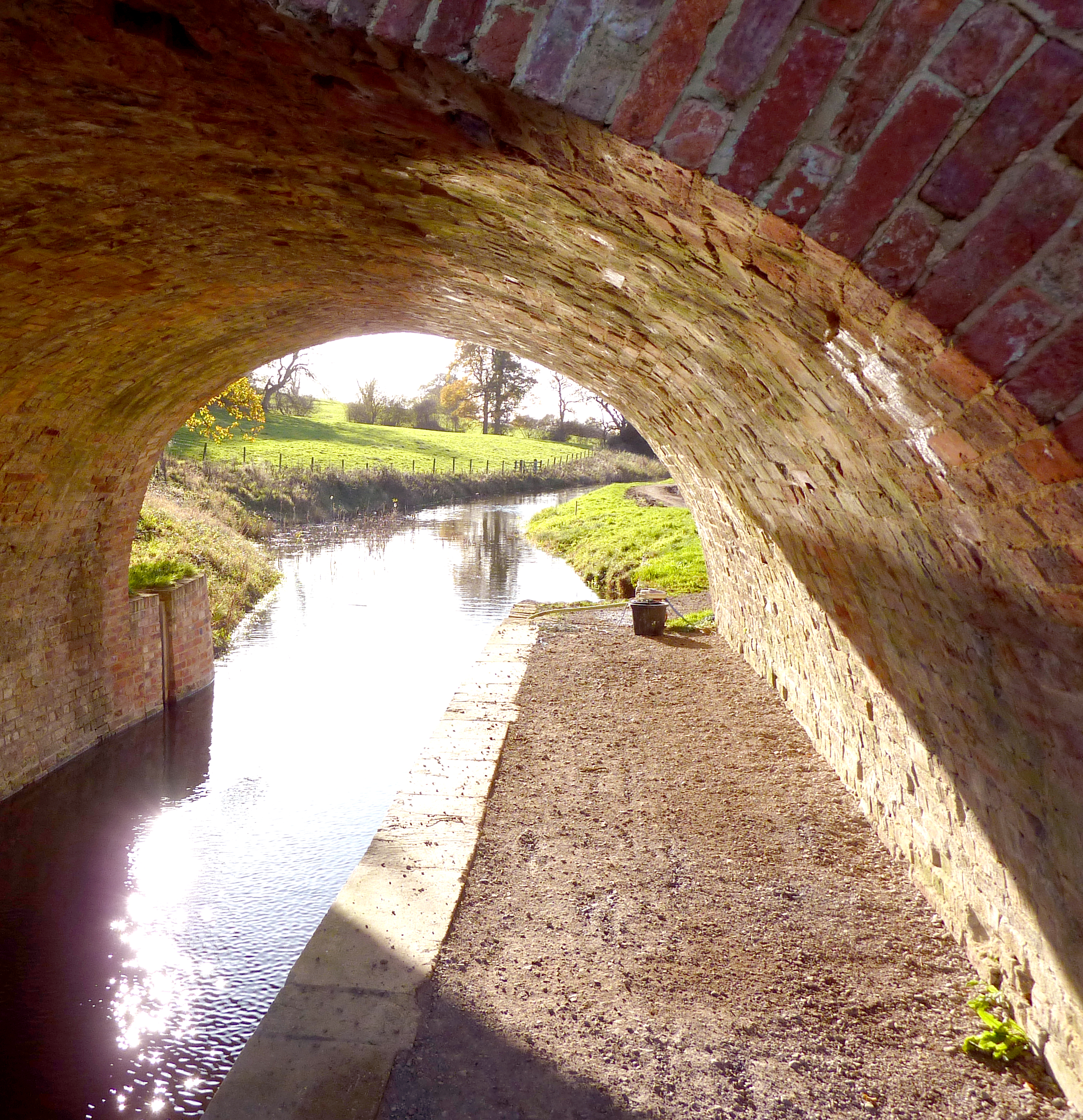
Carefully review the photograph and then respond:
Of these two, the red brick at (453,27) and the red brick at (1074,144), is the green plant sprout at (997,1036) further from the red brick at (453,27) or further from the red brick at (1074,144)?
the red brick at (453,27)

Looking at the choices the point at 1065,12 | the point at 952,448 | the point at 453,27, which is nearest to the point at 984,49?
the point at 1065,12

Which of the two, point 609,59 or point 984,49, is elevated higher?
point 609,59

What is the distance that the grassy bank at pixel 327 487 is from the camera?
91.7ft

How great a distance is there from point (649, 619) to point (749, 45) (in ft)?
33.2

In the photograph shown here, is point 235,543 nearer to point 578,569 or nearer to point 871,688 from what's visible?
point 578,569

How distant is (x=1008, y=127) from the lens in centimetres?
168

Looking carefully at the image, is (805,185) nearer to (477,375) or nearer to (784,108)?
(784,108)

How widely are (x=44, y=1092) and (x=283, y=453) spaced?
3521 cm

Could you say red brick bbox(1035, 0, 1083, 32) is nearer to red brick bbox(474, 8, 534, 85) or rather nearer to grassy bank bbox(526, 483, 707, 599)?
red brick bbox(474, 8, 534, 85)

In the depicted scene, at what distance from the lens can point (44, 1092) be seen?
449 cm

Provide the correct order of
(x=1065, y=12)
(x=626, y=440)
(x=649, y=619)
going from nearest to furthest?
(x=1065, y=12) → (x=649, y=619) → (x=626, y=440)

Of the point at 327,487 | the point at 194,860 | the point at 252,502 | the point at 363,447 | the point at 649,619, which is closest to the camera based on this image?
the point at 194,860

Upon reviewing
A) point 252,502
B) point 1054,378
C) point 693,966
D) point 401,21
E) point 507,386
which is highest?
point 507,386

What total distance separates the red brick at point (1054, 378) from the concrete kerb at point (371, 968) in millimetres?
3420
